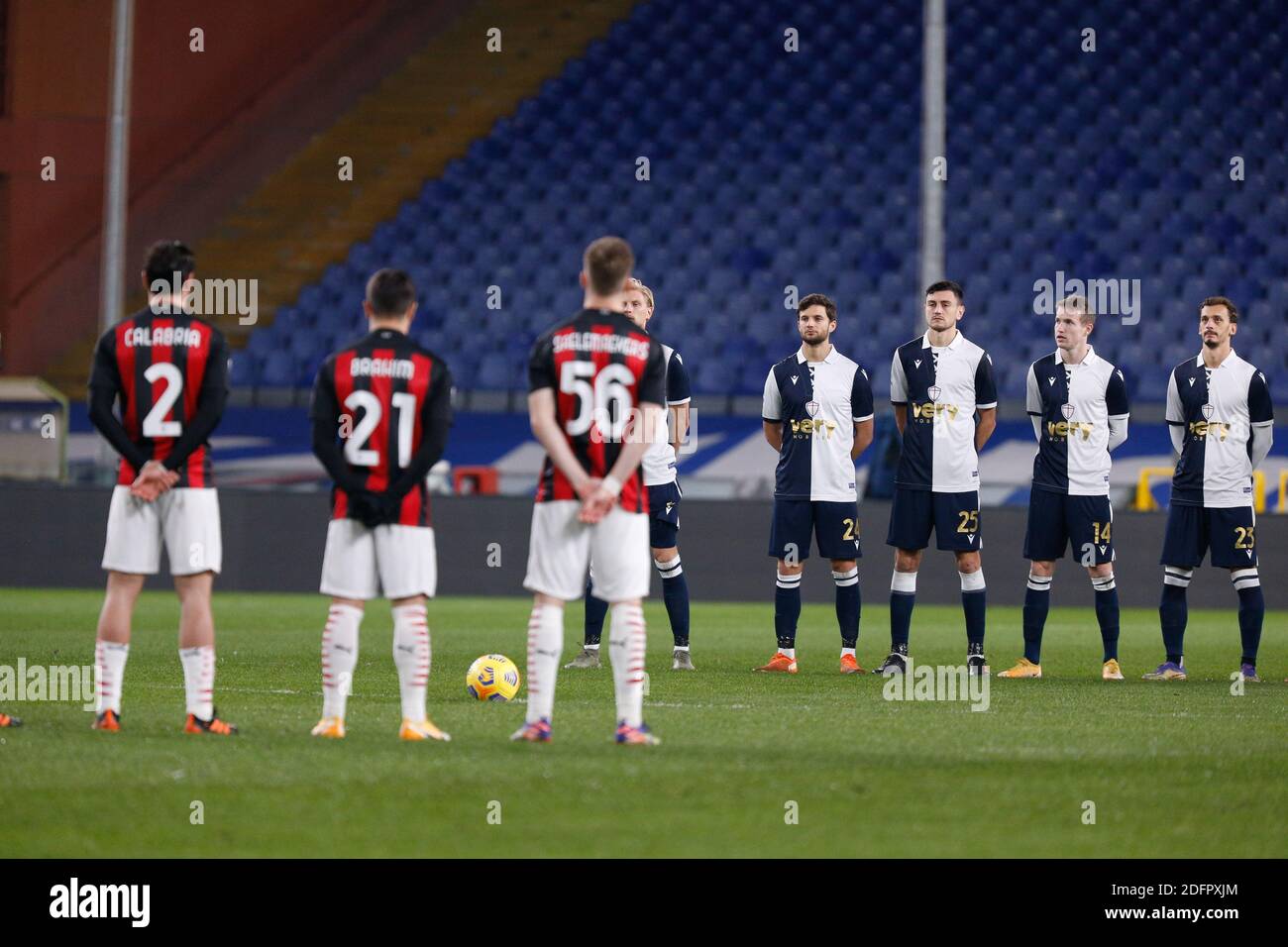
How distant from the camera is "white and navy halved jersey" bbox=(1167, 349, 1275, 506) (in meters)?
9.59

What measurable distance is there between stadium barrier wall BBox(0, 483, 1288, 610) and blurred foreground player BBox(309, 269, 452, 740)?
9.43 m

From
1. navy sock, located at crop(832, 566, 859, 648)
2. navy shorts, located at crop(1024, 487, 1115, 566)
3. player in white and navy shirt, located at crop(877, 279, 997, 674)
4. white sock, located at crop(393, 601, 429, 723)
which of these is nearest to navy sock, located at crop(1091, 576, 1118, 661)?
navy shorts, located at crop(1024, 487, 1115, 566)

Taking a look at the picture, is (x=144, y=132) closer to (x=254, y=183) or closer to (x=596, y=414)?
(x=254, y=183)

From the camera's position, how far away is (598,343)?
619 cm

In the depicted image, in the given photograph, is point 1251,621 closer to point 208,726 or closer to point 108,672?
point 208,726

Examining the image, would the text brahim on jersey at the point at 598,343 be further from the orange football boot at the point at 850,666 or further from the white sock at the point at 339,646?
the orange football boot at the point at 850,666

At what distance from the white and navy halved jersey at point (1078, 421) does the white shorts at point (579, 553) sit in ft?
13.5

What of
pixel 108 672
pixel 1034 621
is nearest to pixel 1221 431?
pixel 1034 621

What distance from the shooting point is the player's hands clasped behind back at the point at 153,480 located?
21.0 ft

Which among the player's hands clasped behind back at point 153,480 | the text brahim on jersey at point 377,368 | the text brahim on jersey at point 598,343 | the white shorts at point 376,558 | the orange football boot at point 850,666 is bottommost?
the orange football boot at point 850,666

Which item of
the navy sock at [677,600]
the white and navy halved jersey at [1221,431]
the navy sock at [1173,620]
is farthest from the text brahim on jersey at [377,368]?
the navy sock at [1173,620]

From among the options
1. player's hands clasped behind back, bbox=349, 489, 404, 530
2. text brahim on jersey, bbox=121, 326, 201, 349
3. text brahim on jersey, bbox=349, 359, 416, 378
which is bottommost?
player's hands clasped behind back, bbox=349, 489, 404, 530

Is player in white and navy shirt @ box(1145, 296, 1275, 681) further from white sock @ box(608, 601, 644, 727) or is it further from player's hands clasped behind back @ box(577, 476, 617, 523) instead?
player's hands clasped behind back @ box(577, 476, 617, 523)
